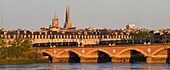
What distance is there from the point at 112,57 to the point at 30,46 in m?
18.4

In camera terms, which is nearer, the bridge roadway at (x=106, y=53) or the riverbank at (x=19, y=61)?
the bridge roadway at (x=106, y=53)

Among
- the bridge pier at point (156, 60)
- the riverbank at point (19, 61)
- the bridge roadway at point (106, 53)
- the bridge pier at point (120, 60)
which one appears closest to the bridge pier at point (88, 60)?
the bridge roadway at point (106, 53)

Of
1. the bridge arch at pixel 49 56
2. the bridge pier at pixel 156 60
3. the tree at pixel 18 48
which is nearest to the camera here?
the bridge pier at pixel 156 60

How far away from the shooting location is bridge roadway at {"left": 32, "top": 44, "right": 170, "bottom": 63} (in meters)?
108

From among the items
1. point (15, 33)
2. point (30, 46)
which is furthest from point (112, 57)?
point (15, 33)

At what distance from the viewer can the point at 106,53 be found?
381 feet

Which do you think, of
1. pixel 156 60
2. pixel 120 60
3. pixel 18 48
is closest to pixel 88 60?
pixel 120 60

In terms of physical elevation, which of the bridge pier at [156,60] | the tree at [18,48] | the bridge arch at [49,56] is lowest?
the bridge pier at [156,60]

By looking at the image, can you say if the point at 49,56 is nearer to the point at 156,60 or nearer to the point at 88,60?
the point at 88,60

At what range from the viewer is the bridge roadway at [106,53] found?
108 m

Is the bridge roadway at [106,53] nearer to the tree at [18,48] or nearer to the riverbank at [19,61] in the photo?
the tree at [18,48]

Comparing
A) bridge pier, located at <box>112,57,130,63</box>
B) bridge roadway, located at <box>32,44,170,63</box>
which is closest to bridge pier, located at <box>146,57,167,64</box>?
bridge roadway, located at <box>32,44,170,63</box>

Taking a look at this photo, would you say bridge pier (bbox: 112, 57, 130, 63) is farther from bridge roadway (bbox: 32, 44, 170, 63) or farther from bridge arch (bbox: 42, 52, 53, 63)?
bridge arch (bbox: 42, 52, 53, 63)

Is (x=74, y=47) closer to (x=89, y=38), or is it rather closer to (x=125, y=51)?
(x=125, y=51)
